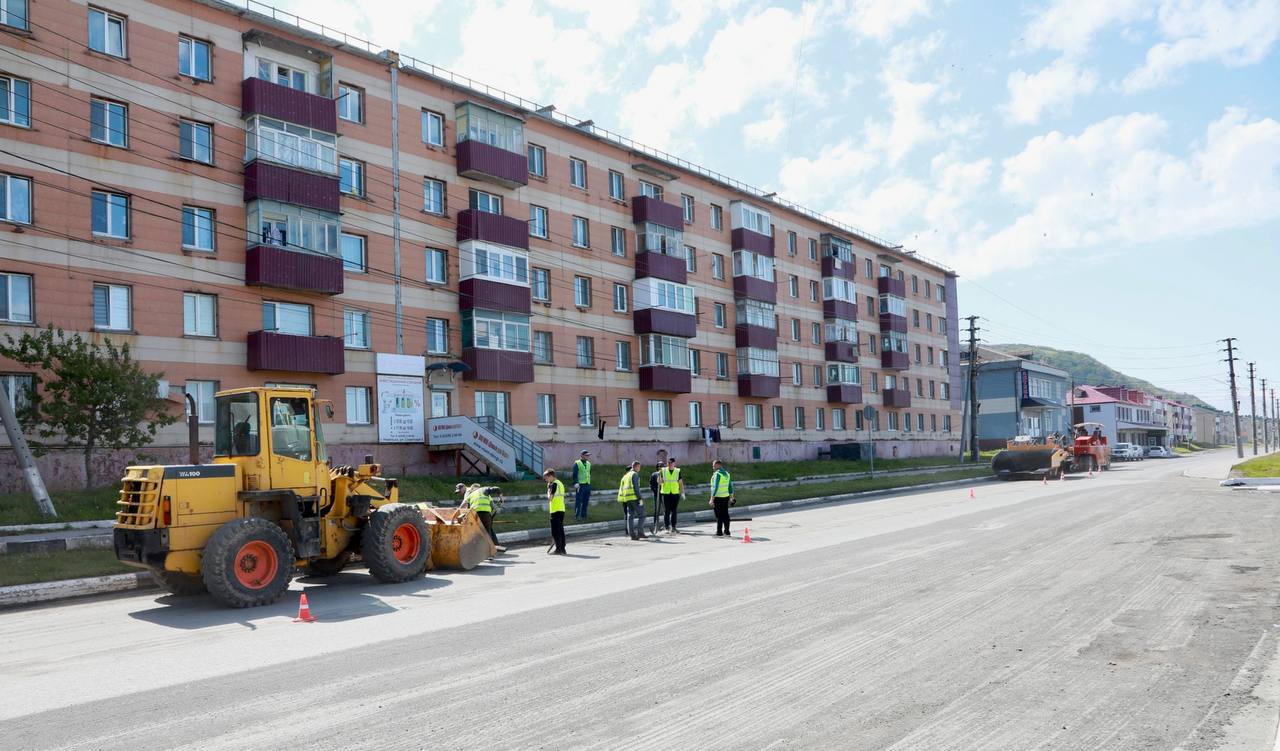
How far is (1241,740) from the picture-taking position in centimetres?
541

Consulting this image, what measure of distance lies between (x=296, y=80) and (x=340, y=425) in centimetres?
1167

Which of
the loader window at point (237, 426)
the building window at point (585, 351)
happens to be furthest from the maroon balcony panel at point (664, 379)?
the loader window at point (237, 426)

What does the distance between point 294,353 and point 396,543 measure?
1602 cm

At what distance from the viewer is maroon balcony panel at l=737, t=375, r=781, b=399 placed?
4878cm

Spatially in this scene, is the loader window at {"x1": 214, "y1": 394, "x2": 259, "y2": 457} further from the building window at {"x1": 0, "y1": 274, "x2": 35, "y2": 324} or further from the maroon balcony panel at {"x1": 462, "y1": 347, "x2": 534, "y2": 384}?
the maroon balcony panel at {"x1": 462, "y1": 347, "x2": 534, "y2": 384}

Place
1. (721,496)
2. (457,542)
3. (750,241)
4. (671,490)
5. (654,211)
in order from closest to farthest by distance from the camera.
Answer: (457,542)
(721,496)
(671,490)
(654,211)
(750,241)

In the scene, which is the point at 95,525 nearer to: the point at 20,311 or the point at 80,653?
the point at 20,311

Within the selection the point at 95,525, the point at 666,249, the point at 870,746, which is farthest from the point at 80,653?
the point at 666,249

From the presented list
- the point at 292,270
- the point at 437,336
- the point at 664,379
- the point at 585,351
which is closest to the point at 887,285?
the point at 664,379

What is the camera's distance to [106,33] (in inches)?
1000

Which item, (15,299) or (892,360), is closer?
(15,299)

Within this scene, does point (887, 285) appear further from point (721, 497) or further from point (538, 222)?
point (721, 497)

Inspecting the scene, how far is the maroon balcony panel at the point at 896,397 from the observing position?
6215 centimetres

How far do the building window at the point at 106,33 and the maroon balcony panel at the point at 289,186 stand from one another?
457 centimetres
